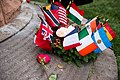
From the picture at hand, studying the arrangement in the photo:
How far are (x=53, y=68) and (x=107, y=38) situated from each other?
0.82 metres

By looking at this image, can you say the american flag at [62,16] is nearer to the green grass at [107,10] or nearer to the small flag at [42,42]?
the small flag at [42,42]

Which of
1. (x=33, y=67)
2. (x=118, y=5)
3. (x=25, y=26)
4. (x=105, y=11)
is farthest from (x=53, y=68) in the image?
(x=118, y=5)

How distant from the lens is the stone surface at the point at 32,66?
2.60 meters

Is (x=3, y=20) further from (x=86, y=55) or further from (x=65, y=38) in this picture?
(x=86, y=55)

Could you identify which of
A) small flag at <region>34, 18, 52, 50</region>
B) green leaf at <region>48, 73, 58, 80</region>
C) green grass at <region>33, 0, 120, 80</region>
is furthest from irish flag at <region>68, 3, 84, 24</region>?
green grass at <region>33, 0, 120, 80</region>

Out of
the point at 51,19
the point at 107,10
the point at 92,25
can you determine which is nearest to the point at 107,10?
the point at 107,10

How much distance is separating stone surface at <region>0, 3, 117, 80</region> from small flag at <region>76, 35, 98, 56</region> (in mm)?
204

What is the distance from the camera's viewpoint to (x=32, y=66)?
8.94 ft

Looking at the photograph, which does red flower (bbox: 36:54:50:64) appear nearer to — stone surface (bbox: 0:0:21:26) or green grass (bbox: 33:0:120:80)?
stone surface (bbox: 0:0:21:26)

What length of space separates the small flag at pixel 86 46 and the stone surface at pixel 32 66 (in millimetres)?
204

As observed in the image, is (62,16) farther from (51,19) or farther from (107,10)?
(107,10)

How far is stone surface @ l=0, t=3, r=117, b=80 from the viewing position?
260cm

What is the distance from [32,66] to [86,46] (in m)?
0.74

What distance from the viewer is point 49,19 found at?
124 inches
